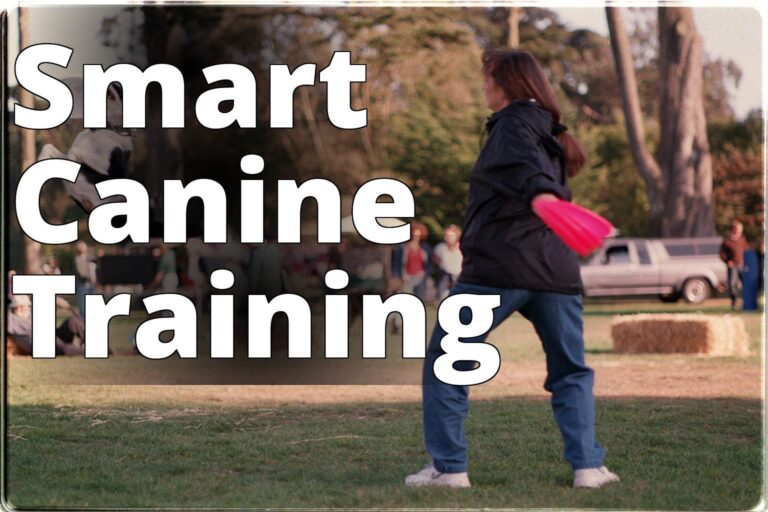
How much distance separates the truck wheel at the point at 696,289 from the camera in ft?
91.9

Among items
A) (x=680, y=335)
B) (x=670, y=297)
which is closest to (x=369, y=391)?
(x=680, y=335)

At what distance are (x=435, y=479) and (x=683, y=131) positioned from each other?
82.1ft

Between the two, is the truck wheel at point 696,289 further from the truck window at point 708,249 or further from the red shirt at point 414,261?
the red shirt at point 414,261

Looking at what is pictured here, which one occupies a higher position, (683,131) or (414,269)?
(683,131)

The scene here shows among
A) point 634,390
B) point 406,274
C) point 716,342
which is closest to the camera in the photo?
point 634,390

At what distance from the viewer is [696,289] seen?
92.2 ft

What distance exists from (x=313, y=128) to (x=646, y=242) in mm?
15064

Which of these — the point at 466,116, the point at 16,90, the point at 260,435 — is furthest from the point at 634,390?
the point at 466,116

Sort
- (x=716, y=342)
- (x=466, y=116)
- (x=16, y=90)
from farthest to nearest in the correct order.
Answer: (x=466, y=116) → (x=716, y=342) → (x=16, y=90)

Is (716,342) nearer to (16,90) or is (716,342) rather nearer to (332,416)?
(332,416)

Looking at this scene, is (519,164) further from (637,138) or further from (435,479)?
(637,138)

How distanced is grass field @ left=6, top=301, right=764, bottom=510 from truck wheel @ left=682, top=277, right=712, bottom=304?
17746mm

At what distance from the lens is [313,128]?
1585 inches

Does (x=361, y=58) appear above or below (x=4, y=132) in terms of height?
above
